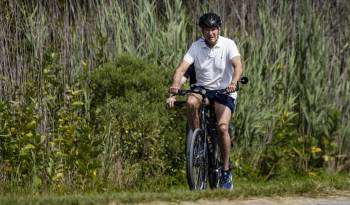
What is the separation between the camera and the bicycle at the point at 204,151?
1076 cm

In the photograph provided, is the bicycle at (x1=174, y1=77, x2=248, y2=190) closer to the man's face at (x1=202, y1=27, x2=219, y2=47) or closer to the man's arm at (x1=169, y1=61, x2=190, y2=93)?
the man's arm at (x1=169, y1=61, x2=190, y2=93)

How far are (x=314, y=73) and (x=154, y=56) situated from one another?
2.56 metres

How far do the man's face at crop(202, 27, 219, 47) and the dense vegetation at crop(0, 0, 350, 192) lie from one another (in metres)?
1.54

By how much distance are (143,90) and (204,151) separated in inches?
70.1

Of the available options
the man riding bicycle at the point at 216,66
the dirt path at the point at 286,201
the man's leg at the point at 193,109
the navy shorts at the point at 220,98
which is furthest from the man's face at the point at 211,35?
the dirt path at the point at 286,201

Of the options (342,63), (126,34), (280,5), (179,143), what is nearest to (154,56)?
(126,34)

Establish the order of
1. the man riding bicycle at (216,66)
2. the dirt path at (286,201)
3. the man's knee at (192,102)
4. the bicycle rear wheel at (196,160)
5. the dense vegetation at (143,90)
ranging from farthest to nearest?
the dense vegetation at (143,90)
the man riding bicycle at (216,66)
the man's knee at (192,102)
the bicycle rear wheel at (196,160)
the dirt path at (286,201)

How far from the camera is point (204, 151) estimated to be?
36.7 feet

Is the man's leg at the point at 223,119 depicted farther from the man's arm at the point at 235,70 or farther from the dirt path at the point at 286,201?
the dirt path at the point at 286,201

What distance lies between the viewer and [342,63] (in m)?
15.0

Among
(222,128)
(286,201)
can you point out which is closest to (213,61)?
(222,128)

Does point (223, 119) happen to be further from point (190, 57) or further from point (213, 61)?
point (190, 57)

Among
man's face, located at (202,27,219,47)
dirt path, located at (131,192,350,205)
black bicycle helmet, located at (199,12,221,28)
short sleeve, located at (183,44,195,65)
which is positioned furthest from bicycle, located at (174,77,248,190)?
dirt path, located at (131,192,350,205)

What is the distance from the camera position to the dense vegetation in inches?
471
